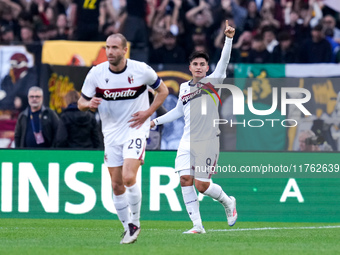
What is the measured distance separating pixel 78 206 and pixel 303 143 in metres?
3.91

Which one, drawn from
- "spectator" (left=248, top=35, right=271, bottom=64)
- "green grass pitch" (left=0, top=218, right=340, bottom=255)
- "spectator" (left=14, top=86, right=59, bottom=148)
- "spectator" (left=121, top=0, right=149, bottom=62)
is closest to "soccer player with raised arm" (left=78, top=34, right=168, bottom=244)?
"green grass pitch" (left=0, top=218, right=340, bottom=255)

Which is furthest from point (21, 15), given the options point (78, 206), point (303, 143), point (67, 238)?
point (67, 238)

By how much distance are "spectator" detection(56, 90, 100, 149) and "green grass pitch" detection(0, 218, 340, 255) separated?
149 centimetres

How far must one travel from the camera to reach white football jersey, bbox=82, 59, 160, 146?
882 cm

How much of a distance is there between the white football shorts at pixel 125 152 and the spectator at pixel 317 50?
8.05 m

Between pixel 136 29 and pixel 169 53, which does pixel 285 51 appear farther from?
pixel 136 29

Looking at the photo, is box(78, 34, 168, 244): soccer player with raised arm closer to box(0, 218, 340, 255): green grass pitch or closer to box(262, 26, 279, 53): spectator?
box(0, 218, 340, 255): green grass pitch

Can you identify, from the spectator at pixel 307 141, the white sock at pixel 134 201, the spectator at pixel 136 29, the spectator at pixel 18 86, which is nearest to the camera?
the white sock at pixel 134 201

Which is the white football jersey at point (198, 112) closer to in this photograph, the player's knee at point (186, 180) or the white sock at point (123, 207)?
the player's knee at point (186, 180)

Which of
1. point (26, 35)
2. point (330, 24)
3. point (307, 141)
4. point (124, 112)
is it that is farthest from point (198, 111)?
point (26, 35)

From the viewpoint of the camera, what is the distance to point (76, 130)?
13828 millimetres

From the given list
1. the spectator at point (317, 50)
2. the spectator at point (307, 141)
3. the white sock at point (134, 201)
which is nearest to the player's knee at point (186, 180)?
the white sock at point (134, 201)

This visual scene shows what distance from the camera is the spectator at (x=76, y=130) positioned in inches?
542

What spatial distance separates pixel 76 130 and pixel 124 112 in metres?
5.07
